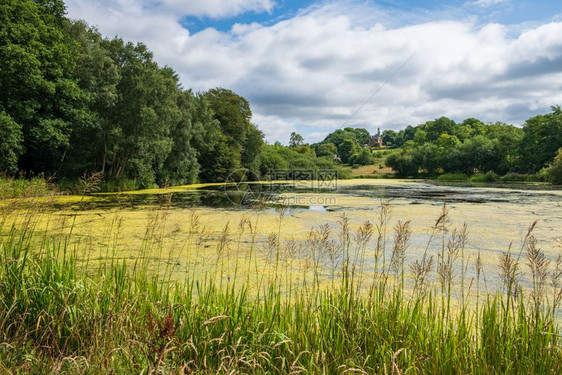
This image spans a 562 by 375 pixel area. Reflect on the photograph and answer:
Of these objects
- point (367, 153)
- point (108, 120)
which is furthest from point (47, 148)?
point (367, 153)

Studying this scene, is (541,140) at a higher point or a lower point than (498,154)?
higher

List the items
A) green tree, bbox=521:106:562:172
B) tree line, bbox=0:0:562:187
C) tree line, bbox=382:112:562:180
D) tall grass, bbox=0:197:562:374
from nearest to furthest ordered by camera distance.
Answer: tall grass, bbox=0:197:562:374
tree line, bbox=0:0:562:187
green tree, bbox=521:106:562:172
tree line, bbox=382:112:562:180

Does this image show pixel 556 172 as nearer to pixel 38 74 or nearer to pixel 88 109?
pixel 88 109

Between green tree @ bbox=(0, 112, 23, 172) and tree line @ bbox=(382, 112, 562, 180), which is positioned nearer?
green tree @ bbox=(0, 112, 23, 172)

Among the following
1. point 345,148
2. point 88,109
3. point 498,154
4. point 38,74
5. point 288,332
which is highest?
point 345,148

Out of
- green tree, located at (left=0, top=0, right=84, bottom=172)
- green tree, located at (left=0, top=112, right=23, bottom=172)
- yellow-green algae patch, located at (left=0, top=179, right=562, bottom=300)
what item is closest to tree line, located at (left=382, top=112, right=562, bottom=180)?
yellow-green algae patch, located at (left=0, top=179, right=562, bottom=300)

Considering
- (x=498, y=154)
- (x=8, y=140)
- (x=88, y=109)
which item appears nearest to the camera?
(x=8, y=140)

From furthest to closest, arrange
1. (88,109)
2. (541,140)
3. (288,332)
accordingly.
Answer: (541,140) < (88,109) < (288,332)

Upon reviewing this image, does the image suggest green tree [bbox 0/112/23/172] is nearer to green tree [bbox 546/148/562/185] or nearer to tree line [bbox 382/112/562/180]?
green tree [bbox 546/148/562/185]

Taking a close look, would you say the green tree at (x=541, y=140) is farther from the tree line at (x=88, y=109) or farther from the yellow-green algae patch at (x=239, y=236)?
the yellow-green algae patch at (x=239, y=236)

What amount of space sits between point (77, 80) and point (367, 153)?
69016 millimetres

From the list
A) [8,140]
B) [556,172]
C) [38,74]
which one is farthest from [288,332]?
A: [556,172]

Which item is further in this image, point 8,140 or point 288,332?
point 8,140

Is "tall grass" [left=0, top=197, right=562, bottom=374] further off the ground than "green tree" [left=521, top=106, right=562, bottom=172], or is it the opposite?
"green tree" [left=521, top=106, right=562, bottom=172]
